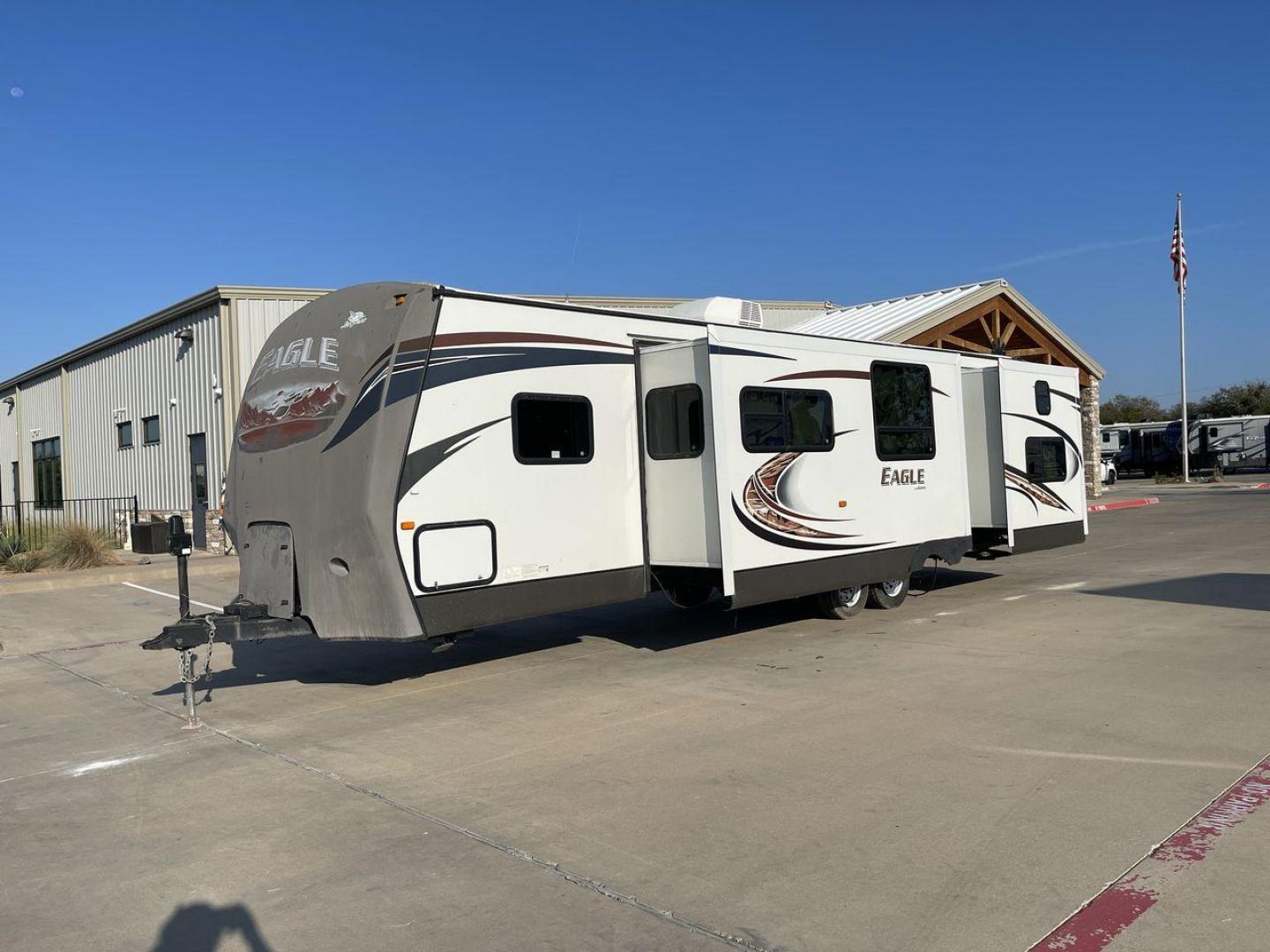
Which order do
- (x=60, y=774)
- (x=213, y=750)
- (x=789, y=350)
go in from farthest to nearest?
(x=789, y=350), (x=213, y=750), (x=60, y=774)

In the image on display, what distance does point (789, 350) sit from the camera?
31.6 feet

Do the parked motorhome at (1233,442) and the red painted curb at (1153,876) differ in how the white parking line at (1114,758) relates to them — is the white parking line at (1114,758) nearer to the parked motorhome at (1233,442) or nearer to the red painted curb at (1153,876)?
the red painted curb at (1153,876)

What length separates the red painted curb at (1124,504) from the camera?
26.1 m

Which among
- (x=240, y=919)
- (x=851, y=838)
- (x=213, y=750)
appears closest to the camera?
(x=240, y=919)

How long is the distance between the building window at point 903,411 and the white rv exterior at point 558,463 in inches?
1.1

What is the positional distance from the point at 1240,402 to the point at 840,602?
248 ft

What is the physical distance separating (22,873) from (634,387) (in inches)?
226

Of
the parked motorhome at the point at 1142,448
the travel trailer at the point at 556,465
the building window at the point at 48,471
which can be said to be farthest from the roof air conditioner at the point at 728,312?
the parked motorhome at the point at 1142,448

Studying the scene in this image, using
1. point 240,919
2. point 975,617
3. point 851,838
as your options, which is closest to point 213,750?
point 240,919

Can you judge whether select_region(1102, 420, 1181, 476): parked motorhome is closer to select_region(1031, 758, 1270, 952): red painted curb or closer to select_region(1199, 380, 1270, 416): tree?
select_region(1199, 380, 1270, 416): tree

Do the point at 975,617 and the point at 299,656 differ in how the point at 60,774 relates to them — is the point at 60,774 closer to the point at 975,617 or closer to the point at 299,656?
the point at 299,656

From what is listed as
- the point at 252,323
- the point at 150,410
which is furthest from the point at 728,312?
the point at 150,410

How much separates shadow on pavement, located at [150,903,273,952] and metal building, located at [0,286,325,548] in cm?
1646

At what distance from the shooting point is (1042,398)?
42.4ft
